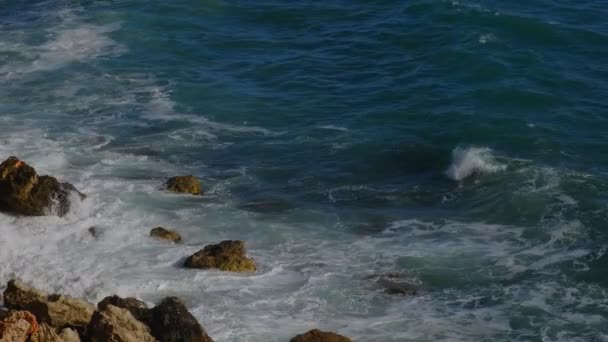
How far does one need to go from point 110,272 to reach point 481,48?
73.1 feet

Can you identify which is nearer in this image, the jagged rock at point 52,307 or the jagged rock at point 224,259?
the jagged rock at point 52,307

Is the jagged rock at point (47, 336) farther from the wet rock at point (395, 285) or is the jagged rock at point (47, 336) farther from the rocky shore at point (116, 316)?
the wet rock at point (395, 285)

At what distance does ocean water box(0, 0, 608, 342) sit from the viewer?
26.5 metres

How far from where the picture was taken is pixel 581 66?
41594 millimetres

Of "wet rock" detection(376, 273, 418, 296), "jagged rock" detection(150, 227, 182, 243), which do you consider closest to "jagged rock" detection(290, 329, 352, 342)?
"wet rock" detection(376, 273, 418, 296)

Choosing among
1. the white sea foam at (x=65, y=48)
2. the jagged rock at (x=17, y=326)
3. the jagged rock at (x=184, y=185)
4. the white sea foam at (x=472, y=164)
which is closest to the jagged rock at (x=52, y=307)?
the jagged rock at (x=17, y=326)

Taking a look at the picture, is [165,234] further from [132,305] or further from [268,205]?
[132,305]

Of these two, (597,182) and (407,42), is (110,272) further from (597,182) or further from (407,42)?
(407,42)

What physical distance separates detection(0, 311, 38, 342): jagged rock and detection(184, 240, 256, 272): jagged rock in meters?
7.24

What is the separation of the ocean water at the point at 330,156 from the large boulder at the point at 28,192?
460mm

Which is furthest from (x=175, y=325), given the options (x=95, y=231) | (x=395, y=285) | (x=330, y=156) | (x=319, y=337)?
(x=330, y=156)

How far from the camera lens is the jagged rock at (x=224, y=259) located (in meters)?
27.5

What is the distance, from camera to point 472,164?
3441 cm

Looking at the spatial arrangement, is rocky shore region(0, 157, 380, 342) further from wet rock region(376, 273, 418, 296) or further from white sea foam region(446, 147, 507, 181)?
white sea foam region(446, 147, 507, 181)
